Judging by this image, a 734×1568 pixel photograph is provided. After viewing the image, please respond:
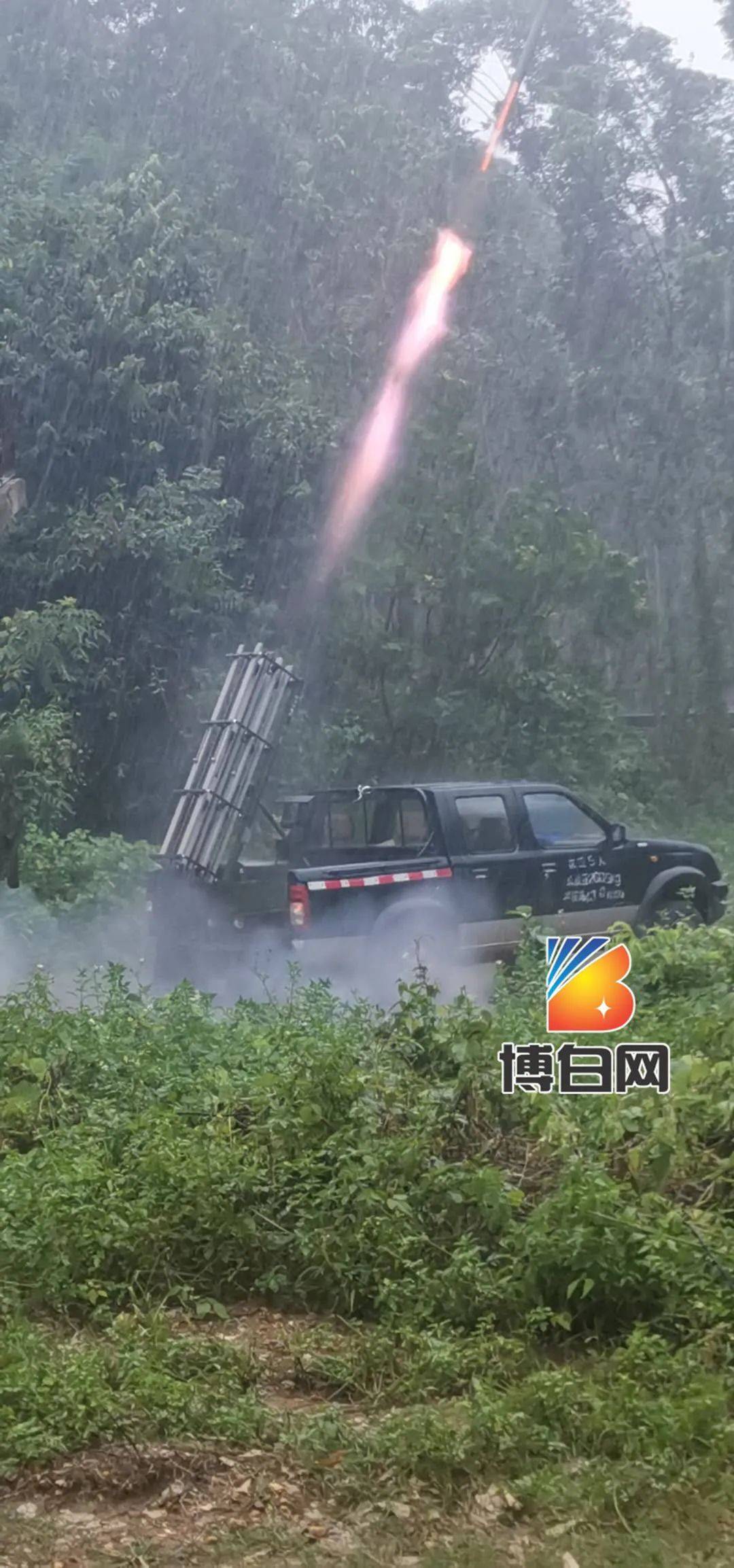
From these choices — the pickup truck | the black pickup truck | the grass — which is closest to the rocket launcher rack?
the pickup truck

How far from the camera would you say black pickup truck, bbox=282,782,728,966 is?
27.7 ft

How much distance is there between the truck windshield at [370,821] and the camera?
898 centimetres

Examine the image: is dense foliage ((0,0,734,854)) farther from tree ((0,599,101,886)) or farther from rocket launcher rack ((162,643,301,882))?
rocket launcher rack ((162,643,301,882))

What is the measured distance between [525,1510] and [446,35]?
18.3 m

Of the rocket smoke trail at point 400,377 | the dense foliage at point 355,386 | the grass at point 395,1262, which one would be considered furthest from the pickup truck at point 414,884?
the rocket smoke trail at point 400,377

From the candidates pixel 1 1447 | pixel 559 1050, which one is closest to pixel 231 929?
pixel 559 1050

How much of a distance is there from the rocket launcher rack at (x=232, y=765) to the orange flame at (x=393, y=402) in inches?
167

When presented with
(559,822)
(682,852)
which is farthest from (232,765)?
(682,852)

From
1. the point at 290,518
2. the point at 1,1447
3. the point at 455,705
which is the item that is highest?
the point at 290,518

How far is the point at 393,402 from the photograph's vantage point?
1590cm

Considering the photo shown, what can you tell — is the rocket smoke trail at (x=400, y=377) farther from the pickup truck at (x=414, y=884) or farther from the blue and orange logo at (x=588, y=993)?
the blue and orange logo at (x=588, y=993)

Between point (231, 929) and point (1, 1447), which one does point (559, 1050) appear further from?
point (231, 929)

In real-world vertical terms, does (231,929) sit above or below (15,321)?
Result: below

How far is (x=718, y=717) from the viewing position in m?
13.9
